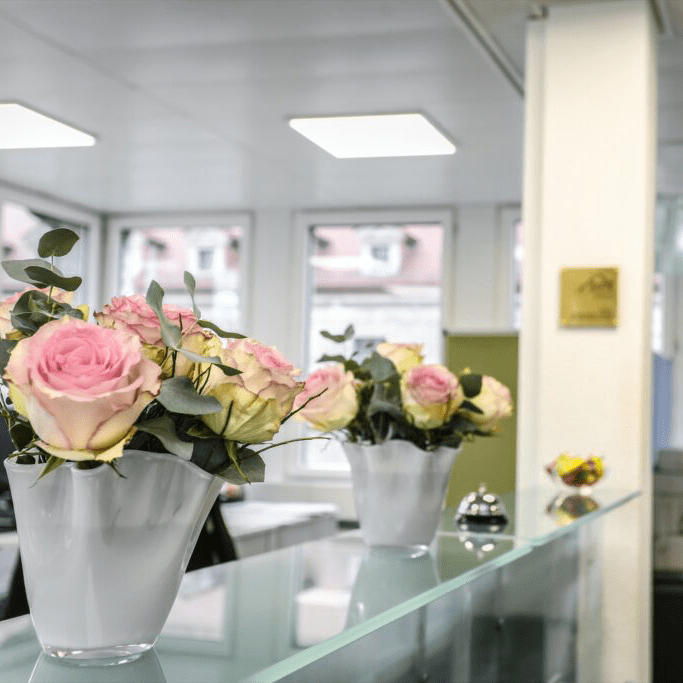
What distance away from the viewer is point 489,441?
199 inches

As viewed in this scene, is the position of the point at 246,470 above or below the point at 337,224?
below

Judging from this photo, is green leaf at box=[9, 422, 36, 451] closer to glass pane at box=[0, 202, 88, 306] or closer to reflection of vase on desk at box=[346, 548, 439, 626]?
reflection of vase on desk at box=[346, 548, 439, 626]

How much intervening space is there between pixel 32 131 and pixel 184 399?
537cm

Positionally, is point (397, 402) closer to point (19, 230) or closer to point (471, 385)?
point (471, 385)

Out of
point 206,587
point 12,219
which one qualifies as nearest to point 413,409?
point 206,587

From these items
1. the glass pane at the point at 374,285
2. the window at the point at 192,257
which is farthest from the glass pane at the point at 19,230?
the glass pane at the point at 374,285

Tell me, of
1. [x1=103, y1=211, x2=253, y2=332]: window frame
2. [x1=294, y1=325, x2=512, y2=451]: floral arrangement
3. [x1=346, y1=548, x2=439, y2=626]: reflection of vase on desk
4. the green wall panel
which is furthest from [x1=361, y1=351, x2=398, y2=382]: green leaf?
[x1=103, y1=211, x2=253, y2=332]: window frame

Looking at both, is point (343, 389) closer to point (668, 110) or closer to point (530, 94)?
point (530, 94)

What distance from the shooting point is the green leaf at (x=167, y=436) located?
907mm

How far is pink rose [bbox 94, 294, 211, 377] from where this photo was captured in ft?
3.11

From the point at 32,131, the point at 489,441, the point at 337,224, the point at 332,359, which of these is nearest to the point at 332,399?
the point at 332,359

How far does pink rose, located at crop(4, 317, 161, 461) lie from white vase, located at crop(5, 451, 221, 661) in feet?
0.17

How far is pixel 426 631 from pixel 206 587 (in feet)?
1.37

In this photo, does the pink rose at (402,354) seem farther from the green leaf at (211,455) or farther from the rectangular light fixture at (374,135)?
the rectangular light fixture at (374,135)
